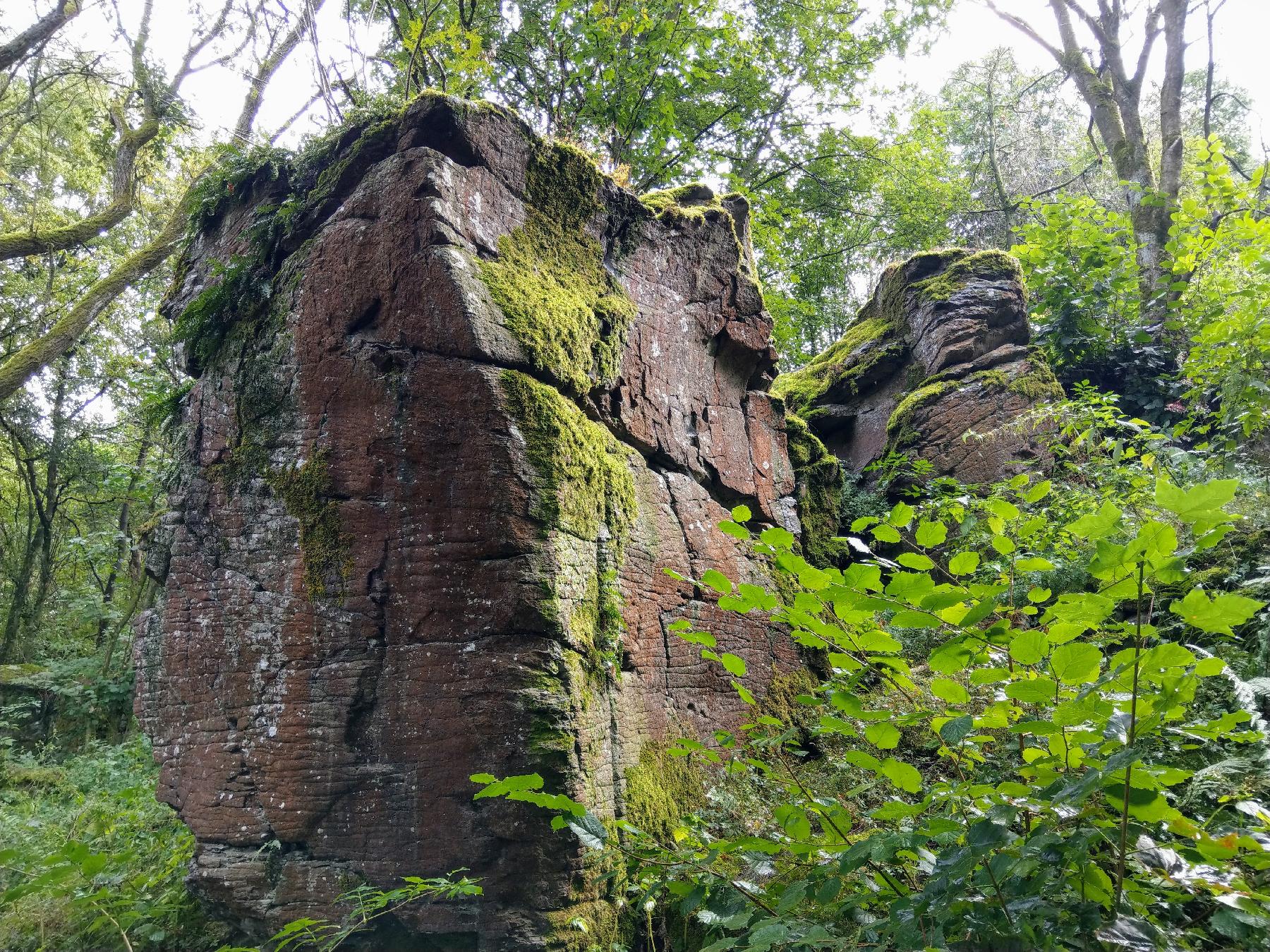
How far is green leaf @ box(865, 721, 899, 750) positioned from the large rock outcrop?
252cm

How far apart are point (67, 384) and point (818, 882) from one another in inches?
808

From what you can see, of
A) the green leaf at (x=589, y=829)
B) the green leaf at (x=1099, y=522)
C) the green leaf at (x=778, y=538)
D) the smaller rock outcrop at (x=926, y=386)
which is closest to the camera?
the green leaf at (x=1099, y=522)

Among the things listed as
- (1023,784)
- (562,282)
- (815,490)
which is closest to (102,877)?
(562,282)

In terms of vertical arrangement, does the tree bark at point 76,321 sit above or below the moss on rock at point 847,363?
above

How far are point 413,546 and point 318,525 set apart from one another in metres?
0.67

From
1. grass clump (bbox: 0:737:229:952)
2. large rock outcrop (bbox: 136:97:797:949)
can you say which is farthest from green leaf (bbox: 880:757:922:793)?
large rock outcrop (bbox: 136:97:797:949)

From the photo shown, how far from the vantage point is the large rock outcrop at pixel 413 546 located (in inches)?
155

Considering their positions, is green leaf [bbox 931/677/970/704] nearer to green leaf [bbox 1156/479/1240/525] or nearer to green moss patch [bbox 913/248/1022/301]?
green leaf [bbox 1156/479/1240/525]

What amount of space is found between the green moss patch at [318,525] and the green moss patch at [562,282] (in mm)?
1499

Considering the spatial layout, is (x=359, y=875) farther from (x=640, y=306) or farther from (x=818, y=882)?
(x=640, y=306)

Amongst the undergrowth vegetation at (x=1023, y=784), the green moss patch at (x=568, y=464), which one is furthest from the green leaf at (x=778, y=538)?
the green moss patch at (x=568, y=464)

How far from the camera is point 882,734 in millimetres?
1651

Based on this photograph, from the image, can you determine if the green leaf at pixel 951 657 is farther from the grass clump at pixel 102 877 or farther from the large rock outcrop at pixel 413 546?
the large rock outcrop at pixel 413 546

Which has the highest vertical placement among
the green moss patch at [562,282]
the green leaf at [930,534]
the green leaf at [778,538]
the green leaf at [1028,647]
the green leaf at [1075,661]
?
the green moss patch at [562,282]
